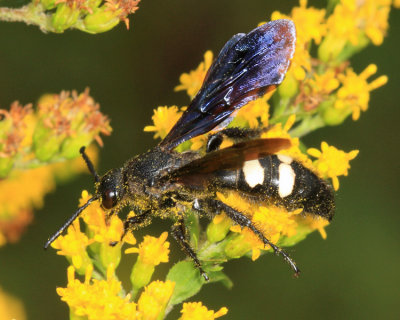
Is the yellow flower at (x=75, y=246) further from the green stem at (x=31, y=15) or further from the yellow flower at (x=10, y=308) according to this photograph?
the yellow flower at (x=10, y=308)

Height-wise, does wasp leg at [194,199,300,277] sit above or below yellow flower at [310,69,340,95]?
below

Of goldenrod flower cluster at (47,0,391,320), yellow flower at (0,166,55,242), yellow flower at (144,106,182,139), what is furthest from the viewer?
yellow flower at (0,166,55,242)

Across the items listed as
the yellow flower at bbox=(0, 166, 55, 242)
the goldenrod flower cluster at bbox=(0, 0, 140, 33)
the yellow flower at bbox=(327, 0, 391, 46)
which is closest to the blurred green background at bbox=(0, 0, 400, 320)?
the yellow flower at bbox=(0, 166, 55, 242)

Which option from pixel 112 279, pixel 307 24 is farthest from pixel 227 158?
pixel 307 24

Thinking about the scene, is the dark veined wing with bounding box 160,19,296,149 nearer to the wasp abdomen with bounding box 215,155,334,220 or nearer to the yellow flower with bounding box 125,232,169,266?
the wasp abdomen with bounding box 215,155,334,220

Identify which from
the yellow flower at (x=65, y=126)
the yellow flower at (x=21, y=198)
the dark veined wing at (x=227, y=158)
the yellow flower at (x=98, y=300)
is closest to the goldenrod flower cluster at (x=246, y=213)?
the yellow flower at (x=98, y=300)

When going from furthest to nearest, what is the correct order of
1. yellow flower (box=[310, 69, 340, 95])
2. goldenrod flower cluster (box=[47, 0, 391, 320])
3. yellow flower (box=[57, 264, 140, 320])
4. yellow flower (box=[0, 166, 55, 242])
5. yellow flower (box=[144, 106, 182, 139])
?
1. yellow flower (box=[0, 166, 55, 242])
2. yellow flower (box=[310, 69, 340, 95])
3. yellow flower (box=[144, 106, 182, 139])
4. goldenrod flower cluster (box=[47, 0, 391, 320])
5. yellow flower (box=[57, 264, 140, 320])

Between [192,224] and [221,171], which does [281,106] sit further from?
[192,224]

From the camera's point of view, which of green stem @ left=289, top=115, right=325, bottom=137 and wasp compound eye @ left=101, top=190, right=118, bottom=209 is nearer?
wasp compound eye @ left=101, top=190, right=118, bottom=209
